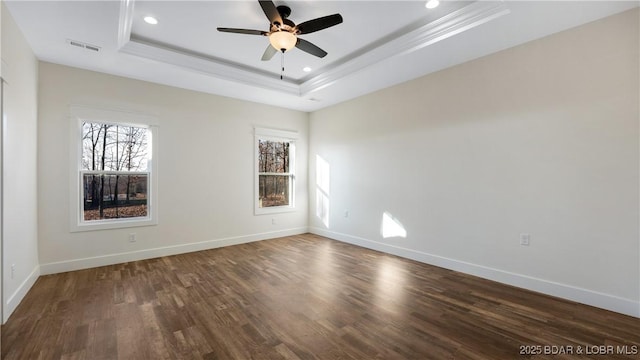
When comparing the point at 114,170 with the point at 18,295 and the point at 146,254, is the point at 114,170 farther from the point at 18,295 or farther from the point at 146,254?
the point at 18,295

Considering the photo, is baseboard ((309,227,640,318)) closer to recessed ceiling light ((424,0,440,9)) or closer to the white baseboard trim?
recessed ceiling light ((424,0,440,9))

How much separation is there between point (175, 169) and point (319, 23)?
3349mm

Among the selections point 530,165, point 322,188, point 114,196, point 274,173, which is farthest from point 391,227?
point 114,196

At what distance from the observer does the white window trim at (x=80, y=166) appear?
3770 mm

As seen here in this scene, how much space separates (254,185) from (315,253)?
1880 mm

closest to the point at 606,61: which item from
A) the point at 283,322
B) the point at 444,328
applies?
the point at 444,328

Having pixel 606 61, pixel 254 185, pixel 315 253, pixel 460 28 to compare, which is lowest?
pixel 315 253

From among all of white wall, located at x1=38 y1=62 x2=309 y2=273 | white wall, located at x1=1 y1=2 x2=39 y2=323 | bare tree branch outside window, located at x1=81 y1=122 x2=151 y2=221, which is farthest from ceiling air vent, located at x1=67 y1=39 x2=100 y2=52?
bare tree branch outside window, located at x1=81 y1=122 x2=151 y2=221

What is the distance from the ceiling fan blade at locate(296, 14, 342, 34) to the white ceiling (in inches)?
10.7

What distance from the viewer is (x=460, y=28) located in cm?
290

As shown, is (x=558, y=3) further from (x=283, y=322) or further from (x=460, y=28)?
(x=283, y=322)

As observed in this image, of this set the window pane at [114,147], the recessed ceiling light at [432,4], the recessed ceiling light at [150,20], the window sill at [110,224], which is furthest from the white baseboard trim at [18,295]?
the recessed ceiling light at [432,4]

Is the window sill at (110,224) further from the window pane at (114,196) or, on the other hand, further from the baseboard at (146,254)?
the baseboard at (146,254)

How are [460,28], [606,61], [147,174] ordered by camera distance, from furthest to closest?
[147,174]
[460,28]
[606,61]
